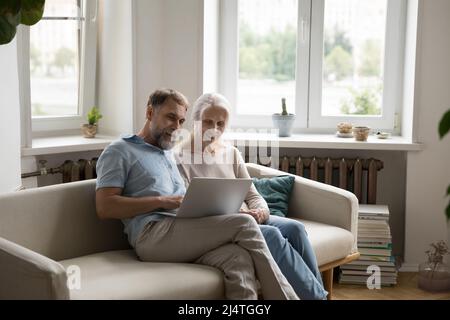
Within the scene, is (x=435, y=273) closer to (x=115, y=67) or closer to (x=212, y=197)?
(x=212, y=197)

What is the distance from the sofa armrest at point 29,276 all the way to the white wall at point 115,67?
1.93 m

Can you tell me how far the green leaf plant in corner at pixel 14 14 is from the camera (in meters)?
2.04

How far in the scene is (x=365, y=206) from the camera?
4227 millimetres

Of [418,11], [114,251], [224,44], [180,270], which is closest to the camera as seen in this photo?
[180,270]

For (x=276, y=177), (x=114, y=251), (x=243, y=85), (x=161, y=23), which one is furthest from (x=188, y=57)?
(x=114, y=251)

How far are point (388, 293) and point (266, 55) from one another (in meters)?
1.73

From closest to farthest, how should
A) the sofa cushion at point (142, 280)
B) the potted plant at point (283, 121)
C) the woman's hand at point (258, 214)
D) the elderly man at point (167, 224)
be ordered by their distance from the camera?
the sofa cushion at point (142, 280)
the elderly man at point (167, 224)
the woman's hand at point (258, 214)
the potted plant at point (283, 121)

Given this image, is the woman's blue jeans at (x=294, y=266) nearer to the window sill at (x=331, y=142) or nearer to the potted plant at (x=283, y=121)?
the window sill at (x=331, y=142)

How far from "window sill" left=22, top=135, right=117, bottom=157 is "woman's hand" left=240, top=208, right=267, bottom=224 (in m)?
1.23

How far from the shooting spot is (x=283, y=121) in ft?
14.5

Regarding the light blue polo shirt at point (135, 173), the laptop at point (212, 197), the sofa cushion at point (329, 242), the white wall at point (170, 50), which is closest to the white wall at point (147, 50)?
the white wall at point (170, 50)

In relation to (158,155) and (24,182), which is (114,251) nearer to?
(158,155)

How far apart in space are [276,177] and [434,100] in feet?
3.78

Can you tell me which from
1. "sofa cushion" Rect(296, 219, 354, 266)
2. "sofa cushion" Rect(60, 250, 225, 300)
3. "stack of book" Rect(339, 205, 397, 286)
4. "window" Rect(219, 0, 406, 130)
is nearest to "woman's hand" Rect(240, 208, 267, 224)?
"sofa cushion" Rect(296, 219, 354, 266)
